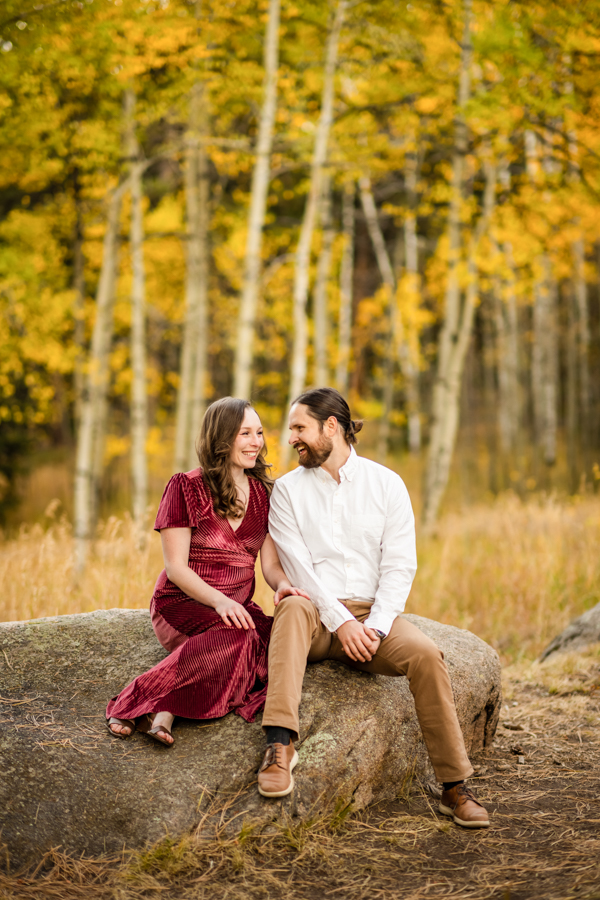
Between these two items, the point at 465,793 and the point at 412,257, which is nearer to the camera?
the point at 465,793

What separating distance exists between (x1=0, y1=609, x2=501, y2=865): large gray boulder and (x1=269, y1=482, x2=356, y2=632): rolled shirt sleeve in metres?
0.34

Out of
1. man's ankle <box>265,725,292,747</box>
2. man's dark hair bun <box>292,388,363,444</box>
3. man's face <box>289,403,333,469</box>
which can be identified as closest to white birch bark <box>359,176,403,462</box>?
man's dark hair bun <box>292,388,363,444</box>

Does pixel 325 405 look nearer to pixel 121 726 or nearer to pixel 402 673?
pixel 402 673

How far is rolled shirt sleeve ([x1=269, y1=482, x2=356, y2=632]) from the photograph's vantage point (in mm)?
3098

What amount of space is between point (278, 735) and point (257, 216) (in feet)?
22.8

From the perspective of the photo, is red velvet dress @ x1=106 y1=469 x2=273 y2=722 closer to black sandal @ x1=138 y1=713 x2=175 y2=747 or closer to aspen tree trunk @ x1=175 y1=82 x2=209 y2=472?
black sandal @ x1=138 y1=713 x2=175 y2=747

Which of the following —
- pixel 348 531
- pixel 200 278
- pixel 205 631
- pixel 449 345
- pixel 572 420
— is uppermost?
pixel 200 278

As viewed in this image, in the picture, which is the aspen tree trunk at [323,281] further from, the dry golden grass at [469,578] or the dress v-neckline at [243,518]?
the dress v-neckline at [243,518]

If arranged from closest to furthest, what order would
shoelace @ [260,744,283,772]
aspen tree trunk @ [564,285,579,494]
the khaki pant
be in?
shoelace @ [260,744,283,772] < the khaki pant < aspen tree trunk @ [564,285,579,494]

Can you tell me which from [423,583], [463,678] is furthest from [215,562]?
[423,583]

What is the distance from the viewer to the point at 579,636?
16.7 feet

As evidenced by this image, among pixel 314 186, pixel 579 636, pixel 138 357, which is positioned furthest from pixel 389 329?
pixel 579 636

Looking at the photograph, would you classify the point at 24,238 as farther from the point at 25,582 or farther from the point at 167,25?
the point at 25,582

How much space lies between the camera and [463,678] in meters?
3.43
